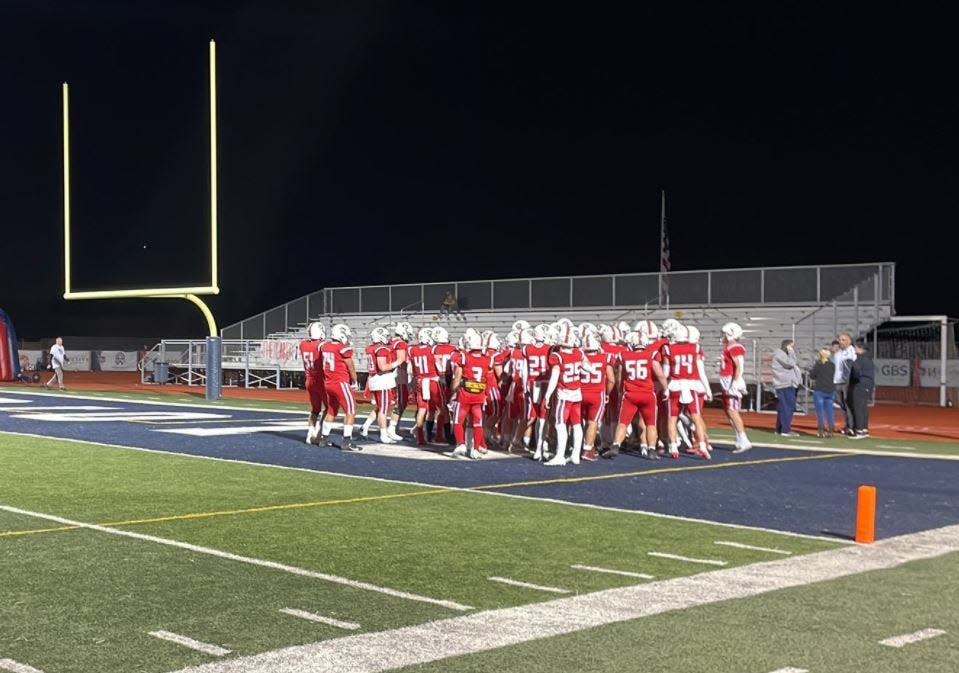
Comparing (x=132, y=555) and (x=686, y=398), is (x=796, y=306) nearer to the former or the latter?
(x=686, y=398)

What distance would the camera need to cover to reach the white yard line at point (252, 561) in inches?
243

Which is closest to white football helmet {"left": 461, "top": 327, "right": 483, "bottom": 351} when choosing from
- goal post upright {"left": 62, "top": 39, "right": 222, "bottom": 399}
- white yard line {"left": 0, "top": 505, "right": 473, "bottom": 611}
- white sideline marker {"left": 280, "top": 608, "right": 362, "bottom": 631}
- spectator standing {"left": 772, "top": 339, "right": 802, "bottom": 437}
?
white yard line {"left": 0, "top": 505, "right": 473, "bottom": 611}

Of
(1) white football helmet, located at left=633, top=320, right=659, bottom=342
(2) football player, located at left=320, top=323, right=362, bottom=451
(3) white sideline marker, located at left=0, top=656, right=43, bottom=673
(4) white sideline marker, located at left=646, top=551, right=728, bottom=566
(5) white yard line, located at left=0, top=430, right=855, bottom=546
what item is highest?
(1) white football helmet, located at left=633, top=320, right=659, bottom=342

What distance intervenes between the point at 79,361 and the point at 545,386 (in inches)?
1888

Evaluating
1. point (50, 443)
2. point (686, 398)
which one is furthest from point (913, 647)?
point (50, 443)

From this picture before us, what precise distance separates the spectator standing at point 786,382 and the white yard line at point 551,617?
434 inches

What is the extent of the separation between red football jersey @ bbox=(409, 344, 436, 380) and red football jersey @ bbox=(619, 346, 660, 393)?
9.45ft

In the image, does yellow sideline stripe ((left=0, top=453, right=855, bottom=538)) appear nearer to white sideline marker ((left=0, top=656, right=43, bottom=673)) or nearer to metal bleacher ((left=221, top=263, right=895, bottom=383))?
white sideline marker ((left=0, top=656, right=43, bottom=673))

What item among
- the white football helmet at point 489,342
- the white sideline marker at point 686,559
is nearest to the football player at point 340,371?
the white football helmet at point 489,342

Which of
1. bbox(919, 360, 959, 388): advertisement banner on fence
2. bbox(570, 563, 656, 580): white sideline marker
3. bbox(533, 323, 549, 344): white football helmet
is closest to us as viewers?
bbox(570, 563, 656, 580): white sideline marker

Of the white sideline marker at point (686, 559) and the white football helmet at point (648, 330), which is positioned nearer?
the white sideline marker at point (686, 559)

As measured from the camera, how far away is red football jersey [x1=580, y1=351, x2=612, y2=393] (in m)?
13.8

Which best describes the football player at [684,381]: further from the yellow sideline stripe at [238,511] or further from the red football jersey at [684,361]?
the yellow sideline stripe at [238,511]

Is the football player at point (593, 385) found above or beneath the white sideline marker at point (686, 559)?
above
